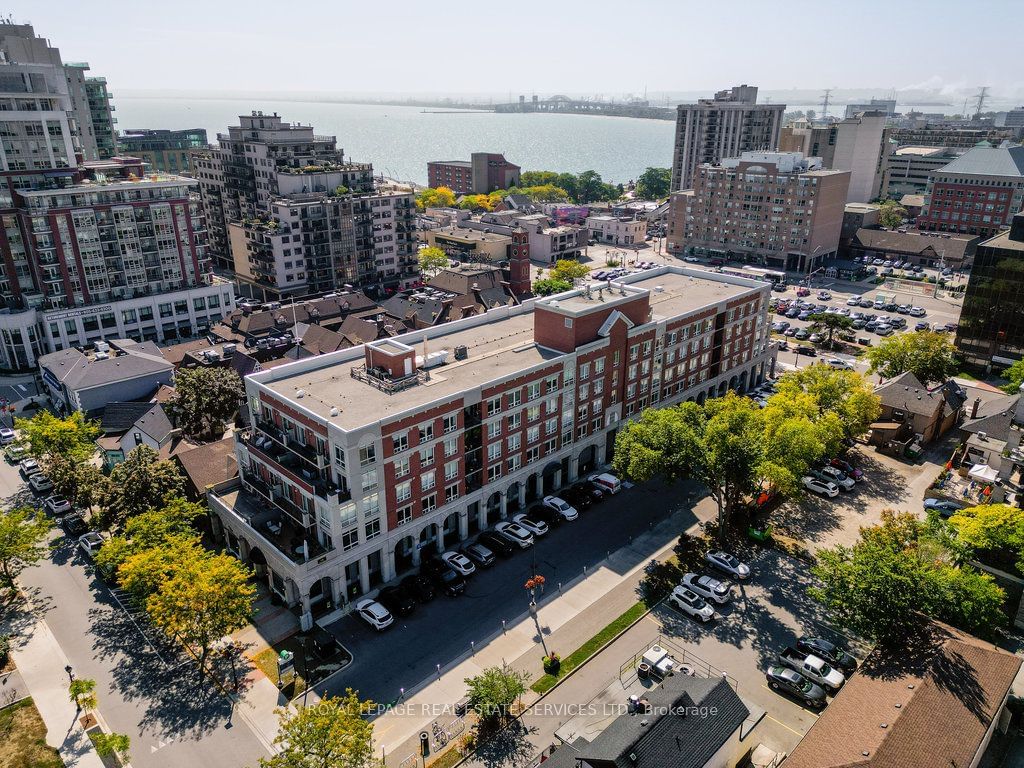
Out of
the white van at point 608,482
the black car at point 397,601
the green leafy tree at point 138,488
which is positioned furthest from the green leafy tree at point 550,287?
the black car at point 397,601

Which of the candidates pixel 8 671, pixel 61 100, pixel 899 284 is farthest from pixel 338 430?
pixel 899 284

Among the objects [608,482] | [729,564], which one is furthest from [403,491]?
[729,564]

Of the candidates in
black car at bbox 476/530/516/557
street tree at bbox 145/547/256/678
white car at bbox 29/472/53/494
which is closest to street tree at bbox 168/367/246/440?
white car at bbox 29/472/53/494

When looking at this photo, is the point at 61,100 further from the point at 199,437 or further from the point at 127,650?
the point at 127,650

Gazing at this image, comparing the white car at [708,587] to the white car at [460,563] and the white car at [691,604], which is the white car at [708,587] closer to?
the white car at [691,604]

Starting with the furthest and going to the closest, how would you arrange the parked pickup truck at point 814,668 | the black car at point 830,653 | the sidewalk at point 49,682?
the black car at point 830,653 → the parked pickup truck at point 814,668 → the sidewalk at point 49,682

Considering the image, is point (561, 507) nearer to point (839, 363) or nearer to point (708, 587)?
point (708, 587)
